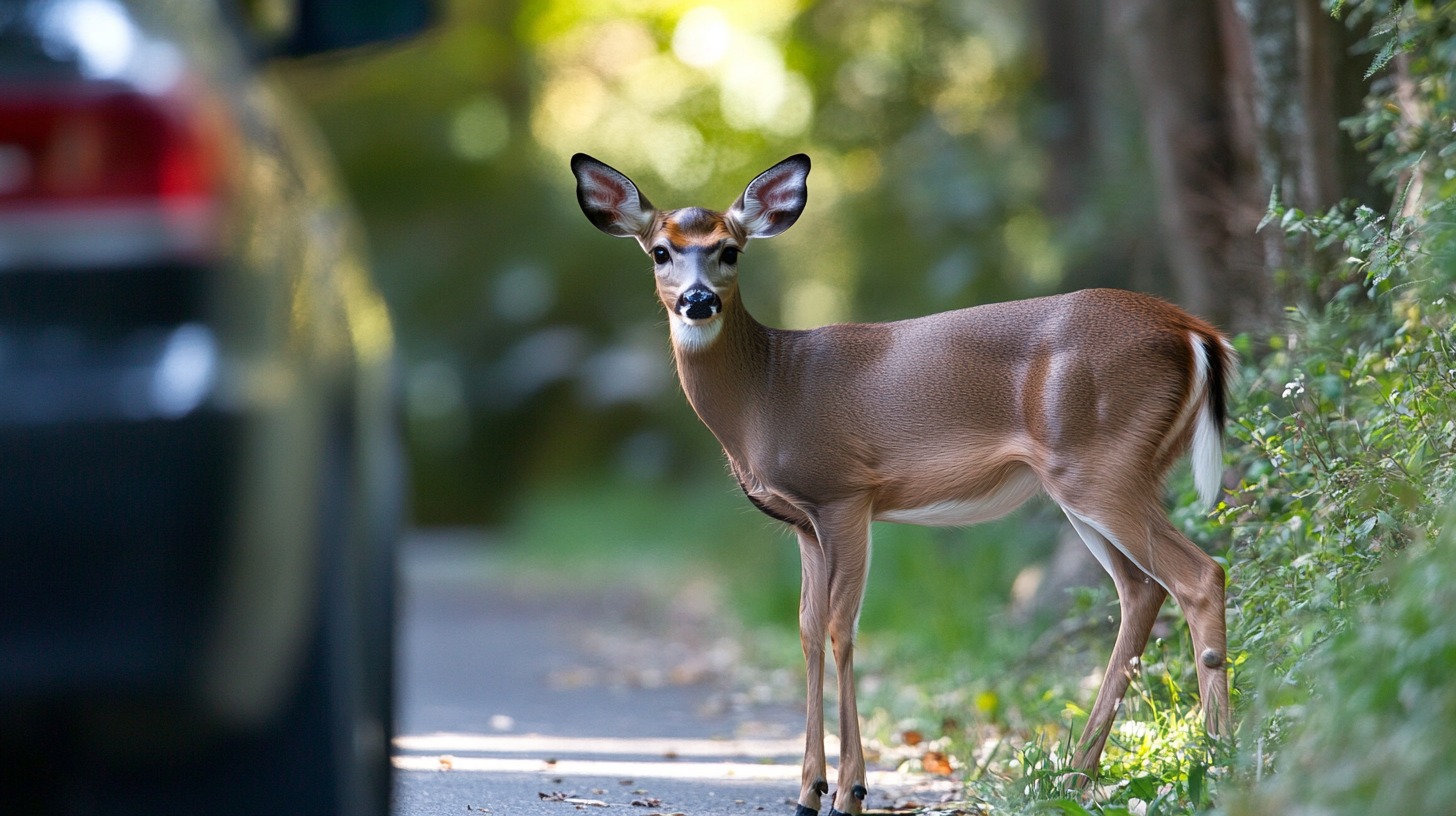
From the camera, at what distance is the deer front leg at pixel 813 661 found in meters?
4.61

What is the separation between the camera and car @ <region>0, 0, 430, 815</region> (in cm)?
215

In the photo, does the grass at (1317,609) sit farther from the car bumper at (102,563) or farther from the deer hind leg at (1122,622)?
the car bumper at (102,563)

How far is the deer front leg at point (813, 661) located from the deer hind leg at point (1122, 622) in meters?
0.72

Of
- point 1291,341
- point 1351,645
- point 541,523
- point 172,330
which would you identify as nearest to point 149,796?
point 172,330

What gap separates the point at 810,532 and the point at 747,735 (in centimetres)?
170

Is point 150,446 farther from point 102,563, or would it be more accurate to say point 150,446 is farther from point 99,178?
point 99,178

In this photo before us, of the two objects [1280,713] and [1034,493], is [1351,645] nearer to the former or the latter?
[1280,713]

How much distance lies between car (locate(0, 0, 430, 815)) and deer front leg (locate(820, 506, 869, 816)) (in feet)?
7.91

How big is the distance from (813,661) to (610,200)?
5.33 ft

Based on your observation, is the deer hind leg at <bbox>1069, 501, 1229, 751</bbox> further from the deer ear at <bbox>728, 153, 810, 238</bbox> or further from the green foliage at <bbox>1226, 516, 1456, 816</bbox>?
the green foliage at <bbox>1226, 516, 1456, 816</bbox>

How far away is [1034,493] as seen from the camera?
5023 millimetres

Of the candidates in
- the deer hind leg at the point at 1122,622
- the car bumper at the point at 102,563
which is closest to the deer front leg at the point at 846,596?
the deer hind leg at the point at 1122,622

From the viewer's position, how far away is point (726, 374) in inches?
207

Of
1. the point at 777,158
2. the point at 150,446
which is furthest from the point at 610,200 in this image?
the point at 777,158
